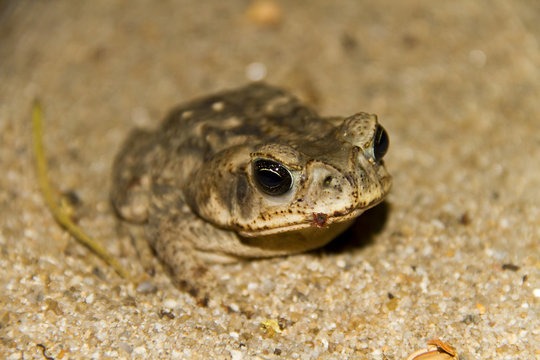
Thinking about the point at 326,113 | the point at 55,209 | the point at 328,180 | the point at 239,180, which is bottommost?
the point at 328,180

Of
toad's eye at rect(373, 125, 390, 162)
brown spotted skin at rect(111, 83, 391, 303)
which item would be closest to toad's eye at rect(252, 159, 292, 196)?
brown spotted skin at rect(111, 83, 391, 303)

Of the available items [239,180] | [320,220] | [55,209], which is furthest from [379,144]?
[55,209]

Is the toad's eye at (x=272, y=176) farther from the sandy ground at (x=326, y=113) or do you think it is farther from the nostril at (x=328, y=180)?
the sandy ground at (x=326, y=113)

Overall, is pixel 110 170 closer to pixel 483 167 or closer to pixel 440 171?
pixel 440 171

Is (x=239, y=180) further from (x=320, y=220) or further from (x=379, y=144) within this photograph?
(x=379, y=144)

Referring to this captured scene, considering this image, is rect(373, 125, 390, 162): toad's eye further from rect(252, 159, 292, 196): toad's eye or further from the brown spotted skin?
rect(252, 159, 292, 196): toad's eye

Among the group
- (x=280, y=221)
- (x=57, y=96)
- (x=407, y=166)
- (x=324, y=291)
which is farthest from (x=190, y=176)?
(x=57, y=96)
